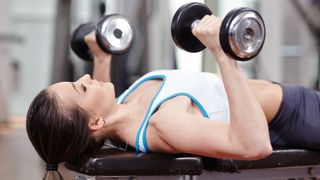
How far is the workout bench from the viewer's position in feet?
5.03

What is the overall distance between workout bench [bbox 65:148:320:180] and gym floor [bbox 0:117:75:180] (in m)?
0.48

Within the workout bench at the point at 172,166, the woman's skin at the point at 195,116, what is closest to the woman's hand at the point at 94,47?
the woman's skin at the point at 195,116

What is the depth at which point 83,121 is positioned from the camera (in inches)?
64.8

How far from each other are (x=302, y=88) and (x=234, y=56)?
26.7 inches

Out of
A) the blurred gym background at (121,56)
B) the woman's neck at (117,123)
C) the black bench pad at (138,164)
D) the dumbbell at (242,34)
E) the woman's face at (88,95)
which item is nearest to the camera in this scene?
the dumbbell at (242,34)

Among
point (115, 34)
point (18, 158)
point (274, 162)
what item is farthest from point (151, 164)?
point (18, 158)

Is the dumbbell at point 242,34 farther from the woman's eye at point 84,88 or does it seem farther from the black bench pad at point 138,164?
the woman's eye at point 84,88

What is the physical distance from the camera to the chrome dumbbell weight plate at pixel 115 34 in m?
2.15

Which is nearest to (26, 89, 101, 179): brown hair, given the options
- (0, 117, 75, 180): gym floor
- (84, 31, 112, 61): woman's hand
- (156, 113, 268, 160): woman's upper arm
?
(156, 113, 268, 160): woman's upper arm

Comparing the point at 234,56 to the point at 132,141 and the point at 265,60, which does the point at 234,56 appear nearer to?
the point at 132,141

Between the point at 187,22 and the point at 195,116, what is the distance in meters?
0.31

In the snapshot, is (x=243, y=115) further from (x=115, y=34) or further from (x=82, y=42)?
(x=82, y=42)

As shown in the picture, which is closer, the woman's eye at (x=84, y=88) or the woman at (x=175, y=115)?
the woman at (x=175, y=115)

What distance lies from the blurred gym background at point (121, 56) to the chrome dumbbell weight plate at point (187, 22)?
6.90 ft
